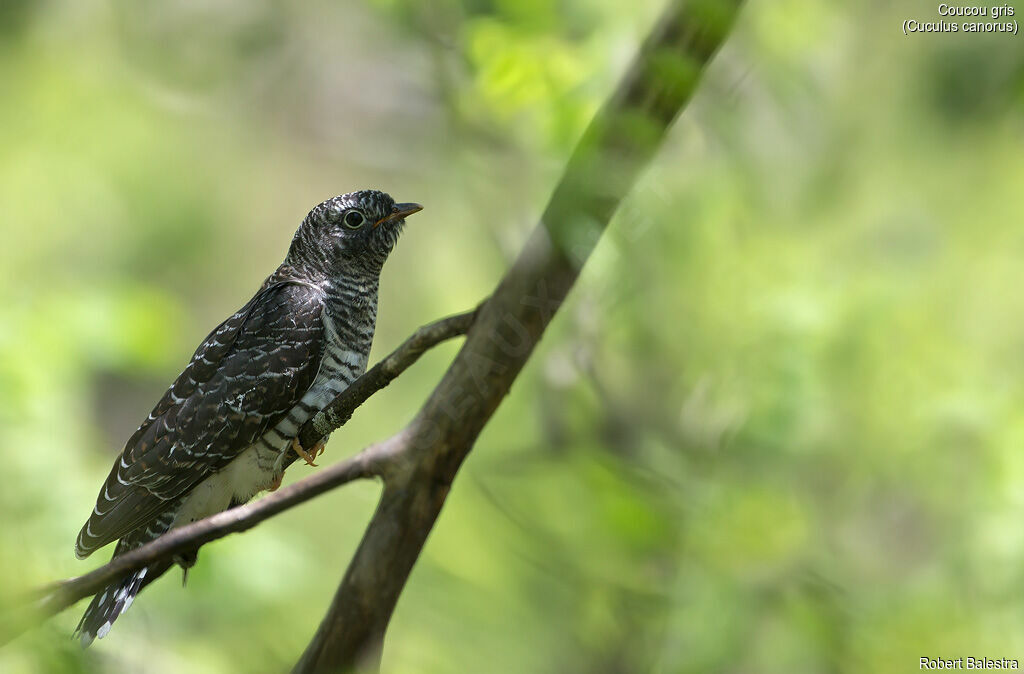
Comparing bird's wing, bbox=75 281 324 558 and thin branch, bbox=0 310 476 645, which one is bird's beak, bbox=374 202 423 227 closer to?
bird's wing, bbox=75 281 324 558

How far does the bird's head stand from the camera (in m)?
2.23

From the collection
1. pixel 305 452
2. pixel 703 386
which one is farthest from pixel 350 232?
pixel 703 386

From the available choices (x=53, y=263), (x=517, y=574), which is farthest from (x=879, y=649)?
(x=53, y=263)

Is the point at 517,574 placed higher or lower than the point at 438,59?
lower

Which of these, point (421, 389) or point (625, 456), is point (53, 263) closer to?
point (421, 389)

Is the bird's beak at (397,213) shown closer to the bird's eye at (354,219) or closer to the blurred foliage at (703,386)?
the bird's eye at (354,219)

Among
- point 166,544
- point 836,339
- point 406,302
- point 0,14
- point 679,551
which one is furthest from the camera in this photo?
point 0,14

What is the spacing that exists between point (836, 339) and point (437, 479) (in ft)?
6.00

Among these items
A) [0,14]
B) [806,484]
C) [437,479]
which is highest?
[0,14]

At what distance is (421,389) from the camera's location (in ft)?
12.5

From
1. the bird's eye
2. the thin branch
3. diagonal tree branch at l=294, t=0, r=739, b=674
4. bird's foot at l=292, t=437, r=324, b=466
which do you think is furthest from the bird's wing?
diagonal tree branch at l=294, t=0, r=739, b=674

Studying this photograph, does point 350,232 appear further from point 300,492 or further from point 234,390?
point 300,492

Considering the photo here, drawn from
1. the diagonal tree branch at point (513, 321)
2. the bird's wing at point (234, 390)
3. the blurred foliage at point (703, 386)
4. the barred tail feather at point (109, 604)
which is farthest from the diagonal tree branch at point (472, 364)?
the blurred foliage at point (703, 386)

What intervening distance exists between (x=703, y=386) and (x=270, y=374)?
1.59 metres
